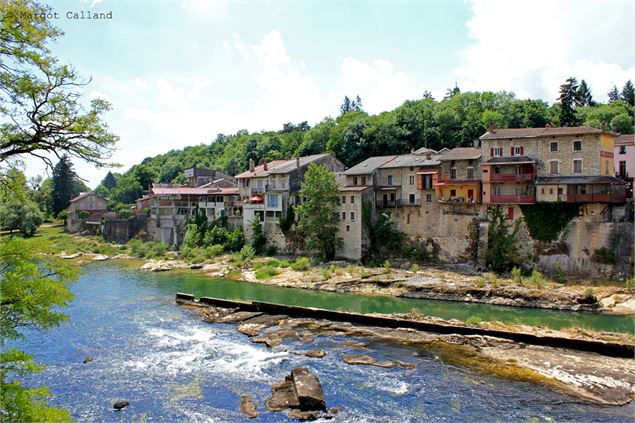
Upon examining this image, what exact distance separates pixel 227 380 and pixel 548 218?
28.0 metres

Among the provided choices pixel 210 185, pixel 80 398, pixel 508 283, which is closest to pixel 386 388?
pixel 80 398

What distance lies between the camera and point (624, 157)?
39.2 metres

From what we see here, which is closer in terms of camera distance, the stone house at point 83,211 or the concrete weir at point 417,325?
the concrete weir at point 417,325

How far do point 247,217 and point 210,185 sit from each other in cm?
1414

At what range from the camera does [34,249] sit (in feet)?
30.5

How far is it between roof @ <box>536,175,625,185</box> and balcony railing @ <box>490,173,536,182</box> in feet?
2.08

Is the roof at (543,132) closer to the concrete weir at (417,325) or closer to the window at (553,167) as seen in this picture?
the window at (553,167)

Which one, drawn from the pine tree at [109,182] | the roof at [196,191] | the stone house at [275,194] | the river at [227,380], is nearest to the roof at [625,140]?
the stone house at [275,194]

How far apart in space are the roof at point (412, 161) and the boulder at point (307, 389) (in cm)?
2806

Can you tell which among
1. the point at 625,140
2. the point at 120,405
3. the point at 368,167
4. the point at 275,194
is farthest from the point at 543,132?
the point at 120,405

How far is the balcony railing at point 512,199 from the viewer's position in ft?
122

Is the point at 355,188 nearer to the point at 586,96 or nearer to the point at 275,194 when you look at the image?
the point at 275,194

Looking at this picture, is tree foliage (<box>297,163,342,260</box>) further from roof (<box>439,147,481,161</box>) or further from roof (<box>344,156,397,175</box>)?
roof (<box>439,147,481,161</box>)

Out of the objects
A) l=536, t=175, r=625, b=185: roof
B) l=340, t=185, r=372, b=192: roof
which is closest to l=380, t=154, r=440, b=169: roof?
l=340, t=185, r=372, b=192: roof
